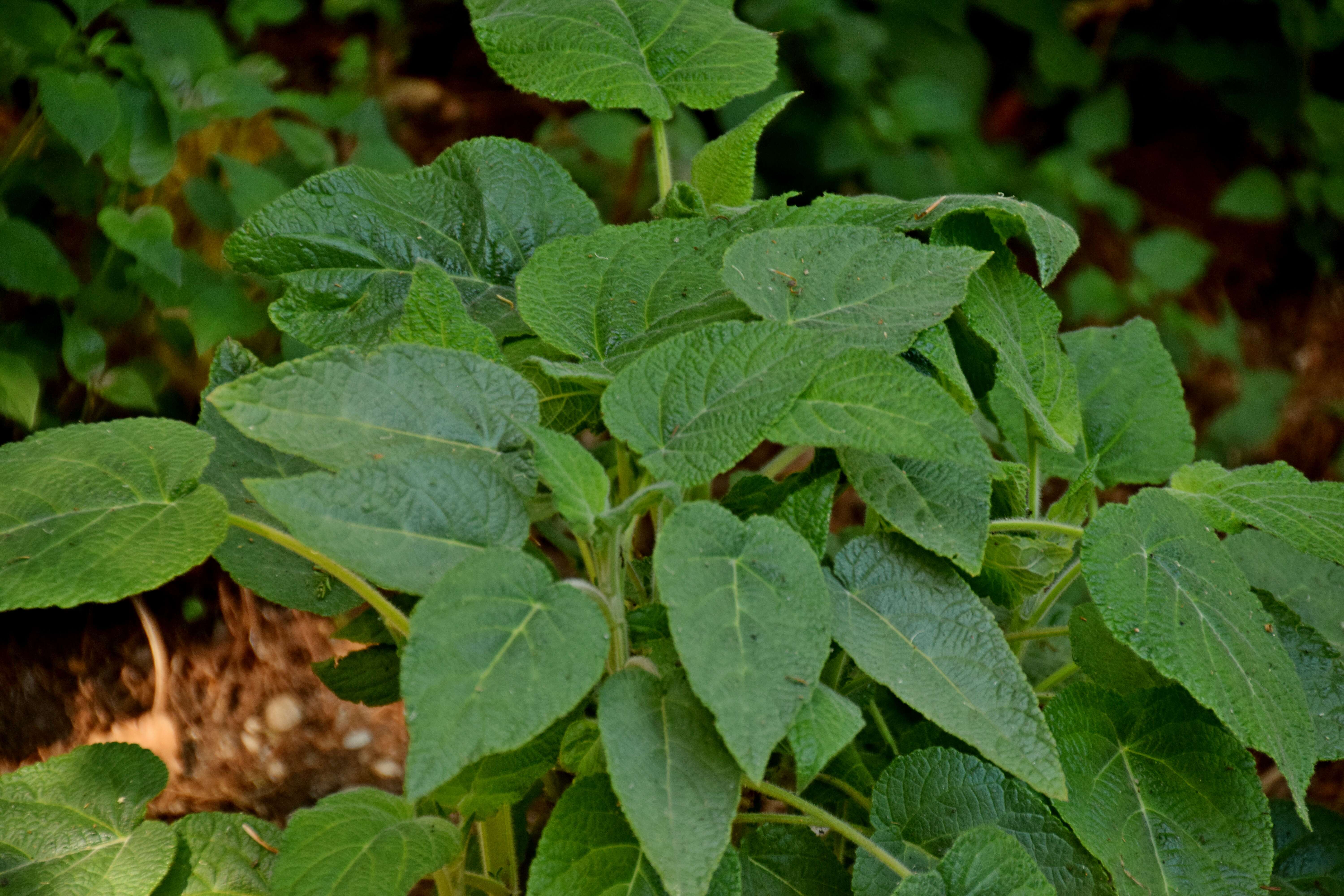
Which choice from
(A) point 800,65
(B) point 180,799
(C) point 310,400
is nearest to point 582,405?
(C) point 310,400

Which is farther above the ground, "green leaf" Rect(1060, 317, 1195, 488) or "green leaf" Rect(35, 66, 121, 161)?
"green leaf" Rect(35, 66, 121, 161)

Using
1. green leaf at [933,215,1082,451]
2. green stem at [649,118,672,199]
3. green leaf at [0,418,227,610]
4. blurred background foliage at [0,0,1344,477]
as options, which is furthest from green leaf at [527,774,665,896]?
blurred background foliage at [0,0,1344,477]

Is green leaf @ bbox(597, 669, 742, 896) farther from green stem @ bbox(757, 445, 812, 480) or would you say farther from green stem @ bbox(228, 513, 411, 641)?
green stem @ bbox(757, 445, 812, 480)

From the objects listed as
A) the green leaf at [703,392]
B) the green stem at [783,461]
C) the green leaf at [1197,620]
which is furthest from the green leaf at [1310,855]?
the green leaf at [703,392]

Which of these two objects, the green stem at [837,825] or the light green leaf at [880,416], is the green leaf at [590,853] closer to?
the green stem at [837,825]

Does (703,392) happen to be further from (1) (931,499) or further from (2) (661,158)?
(2) (661,158)

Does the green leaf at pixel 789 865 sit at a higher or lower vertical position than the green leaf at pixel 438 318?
lower
